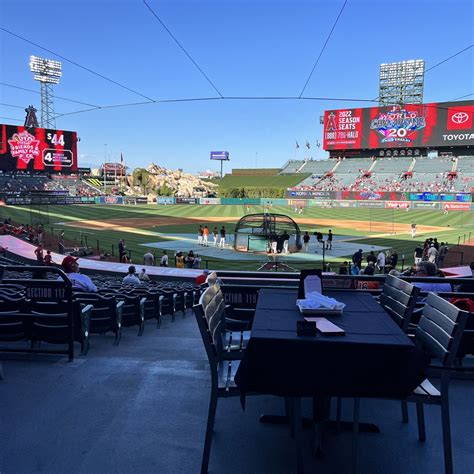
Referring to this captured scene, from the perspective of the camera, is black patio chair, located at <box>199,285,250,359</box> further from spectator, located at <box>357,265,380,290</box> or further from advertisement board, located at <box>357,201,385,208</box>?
advertisement board, located at <box>357,201,385,208</box>

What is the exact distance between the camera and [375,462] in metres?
2.95


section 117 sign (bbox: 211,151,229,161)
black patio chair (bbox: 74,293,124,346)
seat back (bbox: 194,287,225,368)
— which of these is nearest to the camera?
seat back (bbox: 194,287,225,368)

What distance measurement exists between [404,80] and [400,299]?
102 metres

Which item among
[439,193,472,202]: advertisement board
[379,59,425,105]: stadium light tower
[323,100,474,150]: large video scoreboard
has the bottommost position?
[439,193,472,202]: advertisement board

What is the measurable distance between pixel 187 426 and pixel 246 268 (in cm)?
1874

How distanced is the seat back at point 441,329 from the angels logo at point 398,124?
8479 cm

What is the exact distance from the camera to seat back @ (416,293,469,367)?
9.15ft

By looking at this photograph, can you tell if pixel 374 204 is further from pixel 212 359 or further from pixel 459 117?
pixel 212 359

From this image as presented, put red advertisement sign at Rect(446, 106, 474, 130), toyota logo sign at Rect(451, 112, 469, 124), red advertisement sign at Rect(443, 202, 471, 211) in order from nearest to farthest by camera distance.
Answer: red advertisement sign at Rect(443, 202, 471, 211)
toyota logo sign at Rect(451, 112, 469, 124)
red advertisement sign at Rect(446, 106, 474, 130)

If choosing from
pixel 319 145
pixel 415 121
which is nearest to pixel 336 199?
pixel 415 121

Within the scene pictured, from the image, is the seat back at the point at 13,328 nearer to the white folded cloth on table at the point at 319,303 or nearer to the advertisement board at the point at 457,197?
the white folded cloth on table at the point at 319,303

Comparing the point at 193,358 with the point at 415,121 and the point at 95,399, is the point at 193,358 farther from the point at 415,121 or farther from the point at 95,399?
the point at 415,121

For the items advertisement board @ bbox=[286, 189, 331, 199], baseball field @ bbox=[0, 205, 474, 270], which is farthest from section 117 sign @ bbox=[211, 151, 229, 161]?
baseball field @ bbox=[0, 205, 474, 270]

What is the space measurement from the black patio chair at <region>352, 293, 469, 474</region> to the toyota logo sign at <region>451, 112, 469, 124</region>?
272 feet
